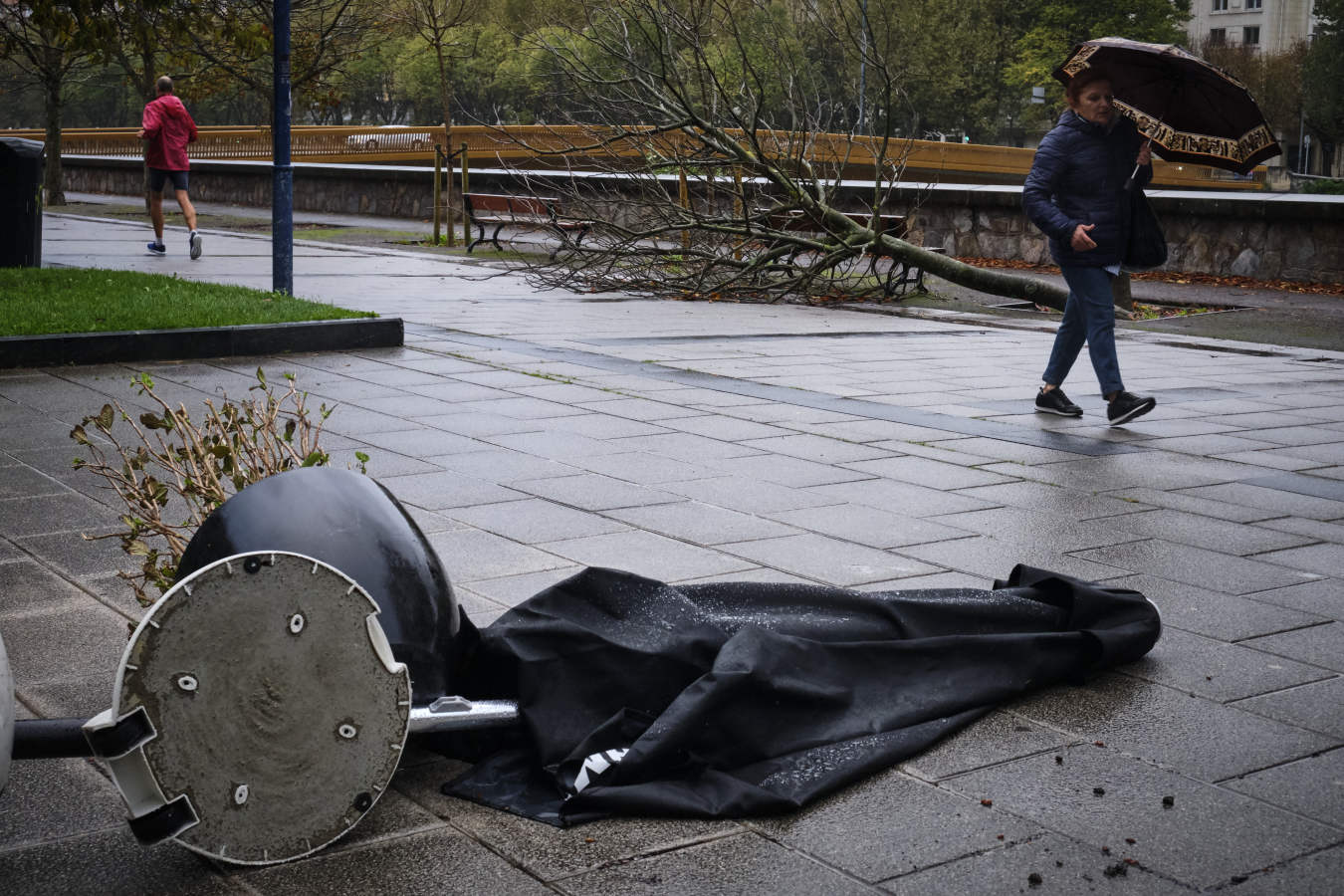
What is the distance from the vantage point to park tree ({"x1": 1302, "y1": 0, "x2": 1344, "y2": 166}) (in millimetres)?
68250

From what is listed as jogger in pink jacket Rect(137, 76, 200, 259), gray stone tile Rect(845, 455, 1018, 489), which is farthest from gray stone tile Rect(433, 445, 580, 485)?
jogger in pink jacket Rect(137, 76, 200, 259)

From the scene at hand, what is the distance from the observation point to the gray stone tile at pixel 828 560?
4.59m

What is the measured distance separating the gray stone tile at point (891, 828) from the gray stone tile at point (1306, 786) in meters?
0.54

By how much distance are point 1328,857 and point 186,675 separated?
2.08 m

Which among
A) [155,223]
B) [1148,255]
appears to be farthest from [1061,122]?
[155,223]

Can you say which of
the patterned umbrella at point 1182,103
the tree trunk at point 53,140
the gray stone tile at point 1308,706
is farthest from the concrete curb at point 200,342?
the tree trunk at point 53,140

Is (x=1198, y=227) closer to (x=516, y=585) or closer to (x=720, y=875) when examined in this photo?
(x=516, y=585)

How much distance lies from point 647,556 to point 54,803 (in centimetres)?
223

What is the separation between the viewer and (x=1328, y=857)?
8.82 feet

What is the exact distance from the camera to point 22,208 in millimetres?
12477

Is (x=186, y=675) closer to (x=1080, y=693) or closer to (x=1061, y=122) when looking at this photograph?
(x=1080, y=693)

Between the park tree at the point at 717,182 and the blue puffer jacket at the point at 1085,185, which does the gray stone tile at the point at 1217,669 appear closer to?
the blue puffer jacket at the point at 1085,185

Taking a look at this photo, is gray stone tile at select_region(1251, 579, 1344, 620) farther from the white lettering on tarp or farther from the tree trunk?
the tree trunk

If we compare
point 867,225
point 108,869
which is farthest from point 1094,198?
point 867,225
